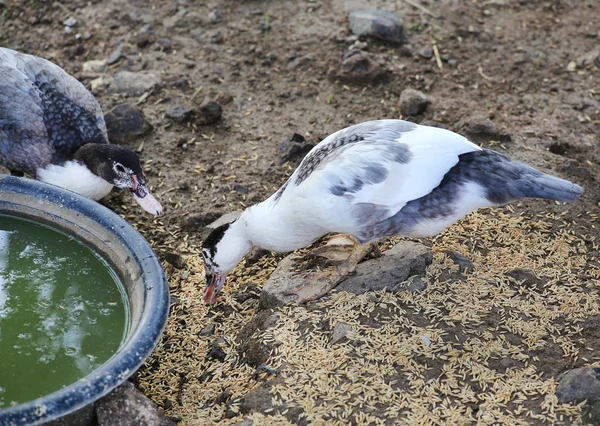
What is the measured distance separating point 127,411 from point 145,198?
5.55ft

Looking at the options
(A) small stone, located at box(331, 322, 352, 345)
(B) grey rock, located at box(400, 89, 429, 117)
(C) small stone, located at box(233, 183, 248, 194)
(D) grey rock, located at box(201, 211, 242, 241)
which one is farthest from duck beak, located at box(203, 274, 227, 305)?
(B) grey rock, located at box(400, 89, 429, 117)

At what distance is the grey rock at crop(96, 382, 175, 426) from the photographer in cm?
362

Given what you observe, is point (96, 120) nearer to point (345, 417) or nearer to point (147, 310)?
point (147, 310)

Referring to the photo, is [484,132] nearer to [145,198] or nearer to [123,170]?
[145,198]

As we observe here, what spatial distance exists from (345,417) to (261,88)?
333 centimetres

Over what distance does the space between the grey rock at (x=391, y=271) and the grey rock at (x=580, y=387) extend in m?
1.00

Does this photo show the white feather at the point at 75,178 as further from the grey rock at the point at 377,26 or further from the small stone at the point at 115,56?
the grey rock at the point at 377,26

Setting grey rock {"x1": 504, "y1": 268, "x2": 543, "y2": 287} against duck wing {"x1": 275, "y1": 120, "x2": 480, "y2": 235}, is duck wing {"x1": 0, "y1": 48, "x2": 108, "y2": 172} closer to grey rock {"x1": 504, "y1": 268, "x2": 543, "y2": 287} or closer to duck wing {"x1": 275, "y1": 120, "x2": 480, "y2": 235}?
duck wing {"x1": 275, "y1": 120, "x2": 480, "y2": 235}

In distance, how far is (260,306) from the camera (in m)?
4.42

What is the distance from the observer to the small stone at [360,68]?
620 cm

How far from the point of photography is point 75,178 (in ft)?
16.6

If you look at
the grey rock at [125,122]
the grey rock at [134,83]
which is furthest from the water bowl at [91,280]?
the grey rock at [134,83]

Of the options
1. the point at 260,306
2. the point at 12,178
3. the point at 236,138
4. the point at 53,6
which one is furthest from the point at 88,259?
the point at 53,6

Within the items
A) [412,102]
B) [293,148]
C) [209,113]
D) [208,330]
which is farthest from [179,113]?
[208,330]
